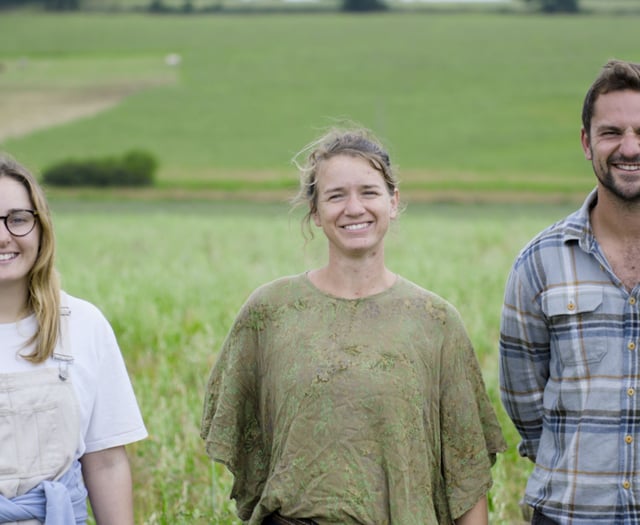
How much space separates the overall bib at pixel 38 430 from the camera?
2.80 m

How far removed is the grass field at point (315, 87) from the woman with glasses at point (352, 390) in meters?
38.1

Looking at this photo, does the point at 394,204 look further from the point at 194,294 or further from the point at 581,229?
the point at 194,294

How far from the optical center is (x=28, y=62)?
68.7 meters

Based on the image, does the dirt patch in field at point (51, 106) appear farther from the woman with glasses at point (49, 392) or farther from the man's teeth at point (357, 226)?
the man's teeth at point (357, 226)

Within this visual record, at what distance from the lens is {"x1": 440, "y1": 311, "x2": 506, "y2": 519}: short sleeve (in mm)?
3084

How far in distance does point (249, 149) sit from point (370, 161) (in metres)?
51.4

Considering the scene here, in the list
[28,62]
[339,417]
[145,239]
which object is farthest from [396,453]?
[28,62]

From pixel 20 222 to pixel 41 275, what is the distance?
0.16 metres

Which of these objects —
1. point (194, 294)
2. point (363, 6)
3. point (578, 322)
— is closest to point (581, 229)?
point (578, 322)

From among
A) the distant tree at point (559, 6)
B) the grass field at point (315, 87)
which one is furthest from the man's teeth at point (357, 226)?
the distant tree at point (559, 6)

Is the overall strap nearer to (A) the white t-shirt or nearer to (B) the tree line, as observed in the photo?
(A) the white t-shirt

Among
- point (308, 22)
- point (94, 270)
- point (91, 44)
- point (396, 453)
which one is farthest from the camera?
point (308, 22)

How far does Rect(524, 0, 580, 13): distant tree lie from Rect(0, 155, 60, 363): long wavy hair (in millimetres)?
81099

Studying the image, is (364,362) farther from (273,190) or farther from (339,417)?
(273,190)
